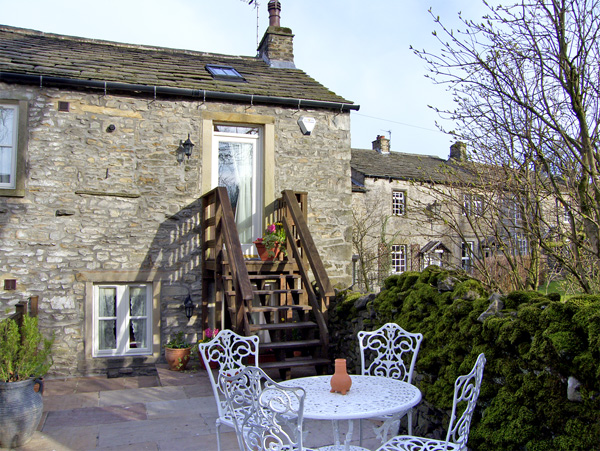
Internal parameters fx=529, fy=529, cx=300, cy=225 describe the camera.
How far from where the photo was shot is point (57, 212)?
25.0 feet

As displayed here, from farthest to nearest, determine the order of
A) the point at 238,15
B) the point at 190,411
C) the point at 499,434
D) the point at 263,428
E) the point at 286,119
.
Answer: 1. the point at 238,15
2. the point at 286,119
3. the point at 190,411
4. the point at 499,434
5. the point at 263,428

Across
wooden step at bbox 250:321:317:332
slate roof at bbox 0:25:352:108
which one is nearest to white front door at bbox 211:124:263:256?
slate roof at bbox 0:25:352:108

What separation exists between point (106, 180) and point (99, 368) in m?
2.75

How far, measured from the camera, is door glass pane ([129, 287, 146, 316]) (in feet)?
26.5

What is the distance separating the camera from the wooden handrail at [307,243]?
6770 mm

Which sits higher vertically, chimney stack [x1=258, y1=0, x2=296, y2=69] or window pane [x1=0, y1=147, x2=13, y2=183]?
chimney stack [x1=258, y1=0, x2=296, y2=69]

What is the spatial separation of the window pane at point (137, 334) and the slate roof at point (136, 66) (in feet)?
12.0

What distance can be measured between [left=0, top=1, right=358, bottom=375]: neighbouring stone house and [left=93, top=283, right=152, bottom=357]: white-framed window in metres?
0.02

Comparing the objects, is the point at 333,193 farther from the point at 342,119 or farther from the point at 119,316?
the point at 119,316

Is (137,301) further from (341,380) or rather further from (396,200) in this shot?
(396,200)

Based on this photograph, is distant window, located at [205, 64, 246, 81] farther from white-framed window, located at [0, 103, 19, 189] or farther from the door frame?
white-framed window, located at [0, 103, 19, 189]

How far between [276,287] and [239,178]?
6.19 feet

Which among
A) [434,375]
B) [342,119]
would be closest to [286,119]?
[342,119]

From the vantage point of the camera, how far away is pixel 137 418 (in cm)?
540
